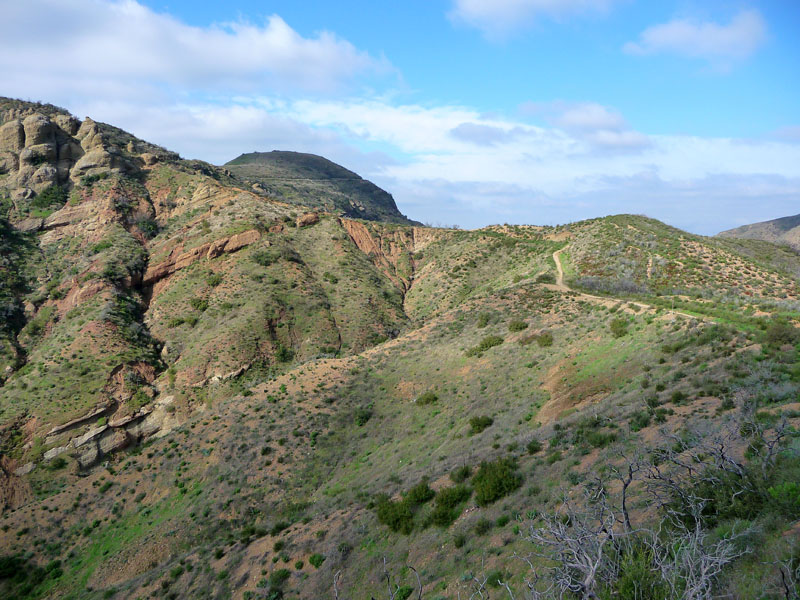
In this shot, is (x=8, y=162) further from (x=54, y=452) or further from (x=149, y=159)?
(x=54, y=452)

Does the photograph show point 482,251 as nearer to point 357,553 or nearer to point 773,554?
point 357,553

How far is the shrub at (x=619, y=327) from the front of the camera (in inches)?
1061

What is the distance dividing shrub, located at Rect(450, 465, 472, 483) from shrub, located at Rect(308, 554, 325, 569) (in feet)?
19.8

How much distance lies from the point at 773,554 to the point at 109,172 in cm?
7556

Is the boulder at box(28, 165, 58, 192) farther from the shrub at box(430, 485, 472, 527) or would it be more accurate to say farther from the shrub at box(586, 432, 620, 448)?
the shrub at box(586, 432, 620, 448)

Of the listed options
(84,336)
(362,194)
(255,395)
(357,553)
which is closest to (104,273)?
(84,336)

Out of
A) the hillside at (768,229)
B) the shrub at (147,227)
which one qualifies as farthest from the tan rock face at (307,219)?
the hillside at (768,229)

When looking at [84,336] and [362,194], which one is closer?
[84,336]

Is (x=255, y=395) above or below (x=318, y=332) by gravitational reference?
below

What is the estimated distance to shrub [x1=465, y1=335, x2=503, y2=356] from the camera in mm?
32369

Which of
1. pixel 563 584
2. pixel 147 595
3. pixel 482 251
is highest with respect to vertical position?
pixel 482 251

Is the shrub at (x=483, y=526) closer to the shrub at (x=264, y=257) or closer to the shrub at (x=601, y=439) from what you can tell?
the shrub at (x=601, y=439)

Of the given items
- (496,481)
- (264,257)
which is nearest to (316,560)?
(496,481)

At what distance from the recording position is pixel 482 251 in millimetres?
63438
